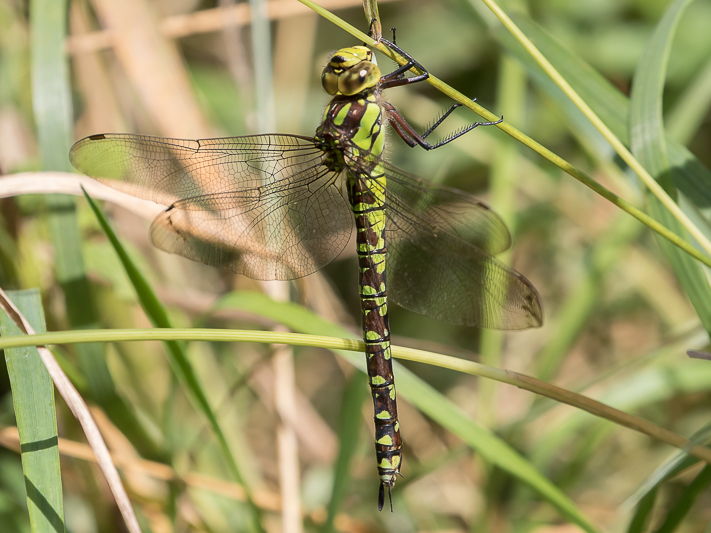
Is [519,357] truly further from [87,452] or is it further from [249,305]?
[87,452]

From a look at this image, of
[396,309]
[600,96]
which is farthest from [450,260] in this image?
[396,309]

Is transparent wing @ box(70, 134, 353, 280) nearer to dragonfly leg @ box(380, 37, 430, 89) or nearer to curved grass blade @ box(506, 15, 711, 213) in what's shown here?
dragonfly leg @ box(380, 37, 430, 89)

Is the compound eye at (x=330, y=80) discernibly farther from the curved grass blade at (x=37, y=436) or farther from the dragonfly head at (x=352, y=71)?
the curved grass blade at (x=37, y=436)

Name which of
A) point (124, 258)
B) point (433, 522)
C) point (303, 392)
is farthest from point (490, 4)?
point (303, 392)

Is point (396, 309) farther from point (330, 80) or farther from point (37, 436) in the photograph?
point (37, 436)

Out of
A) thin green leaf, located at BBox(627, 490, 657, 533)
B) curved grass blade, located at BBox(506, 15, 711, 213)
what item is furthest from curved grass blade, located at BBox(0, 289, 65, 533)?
curved grass blade, located at BBox(506, 15, 711, 213)

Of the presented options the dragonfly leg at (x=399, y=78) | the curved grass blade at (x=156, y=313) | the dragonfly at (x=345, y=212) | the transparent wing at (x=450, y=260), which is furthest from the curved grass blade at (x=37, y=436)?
the dragonfly leg at (x=399, y=78)

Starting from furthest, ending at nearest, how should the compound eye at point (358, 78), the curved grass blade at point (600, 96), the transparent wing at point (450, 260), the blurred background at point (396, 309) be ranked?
the blurred background at point (396, 309) → the compound eye at point (358, 78) → the transparent wing at point (450, 260) → the curved grass blade at point (600, 96)
